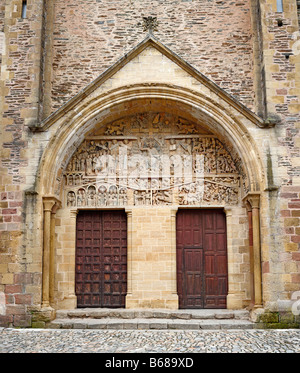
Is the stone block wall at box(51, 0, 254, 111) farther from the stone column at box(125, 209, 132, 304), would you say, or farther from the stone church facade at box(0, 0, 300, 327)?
the stone column at box(125, 209, 132, 304)

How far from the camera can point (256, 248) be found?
8.97 meters

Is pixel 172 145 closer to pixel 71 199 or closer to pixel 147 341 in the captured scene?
pixel 71 199

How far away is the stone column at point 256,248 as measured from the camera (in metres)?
8.81

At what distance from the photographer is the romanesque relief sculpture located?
33.3 feet

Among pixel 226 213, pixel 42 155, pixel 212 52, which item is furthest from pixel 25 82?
pixel 226 213

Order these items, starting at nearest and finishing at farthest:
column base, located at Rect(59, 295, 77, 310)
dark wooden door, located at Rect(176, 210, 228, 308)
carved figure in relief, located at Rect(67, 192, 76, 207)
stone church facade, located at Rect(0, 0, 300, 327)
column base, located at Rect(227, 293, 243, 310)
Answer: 1. stone church facade, located at Rect(0, 0, 300, 327)
2. column base, located at Rect(227, 293, 243, 310)
3. column base, located at Rect(59, 295, 77, 310)
4. dark wooden door, located at Rect(176, 210, 228, 308)
5. carved figure in relief, located at Rect(67, 192, 76, 207)

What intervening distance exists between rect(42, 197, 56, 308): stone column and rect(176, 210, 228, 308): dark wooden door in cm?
285

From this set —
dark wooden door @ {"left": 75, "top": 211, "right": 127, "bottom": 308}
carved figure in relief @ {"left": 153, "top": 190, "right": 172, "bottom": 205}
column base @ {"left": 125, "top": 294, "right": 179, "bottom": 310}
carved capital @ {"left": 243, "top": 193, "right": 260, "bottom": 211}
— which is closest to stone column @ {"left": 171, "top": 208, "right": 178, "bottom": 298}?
column base @ {"left": 125, "top": 294, "right": 179, "bottom": 310}

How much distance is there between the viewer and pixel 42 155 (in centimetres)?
928

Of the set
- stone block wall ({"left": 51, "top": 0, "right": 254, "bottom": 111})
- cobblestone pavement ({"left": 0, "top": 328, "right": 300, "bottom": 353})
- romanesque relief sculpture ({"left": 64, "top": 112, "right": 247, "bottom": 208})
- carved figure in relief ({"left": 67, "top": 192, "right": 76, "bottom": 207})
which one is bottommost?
cobblestone pavement ({"left": 0, "top": 328, "right": 300, "bottom": 353})

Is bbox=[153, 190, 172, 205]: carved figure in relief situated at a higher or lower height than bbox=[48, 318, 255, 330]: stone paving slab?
higher

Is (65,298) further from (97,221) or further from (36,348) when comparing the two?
(36,348)

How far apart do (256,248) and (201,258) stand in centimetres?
149

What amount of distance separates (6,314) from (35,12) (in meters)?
6.48
